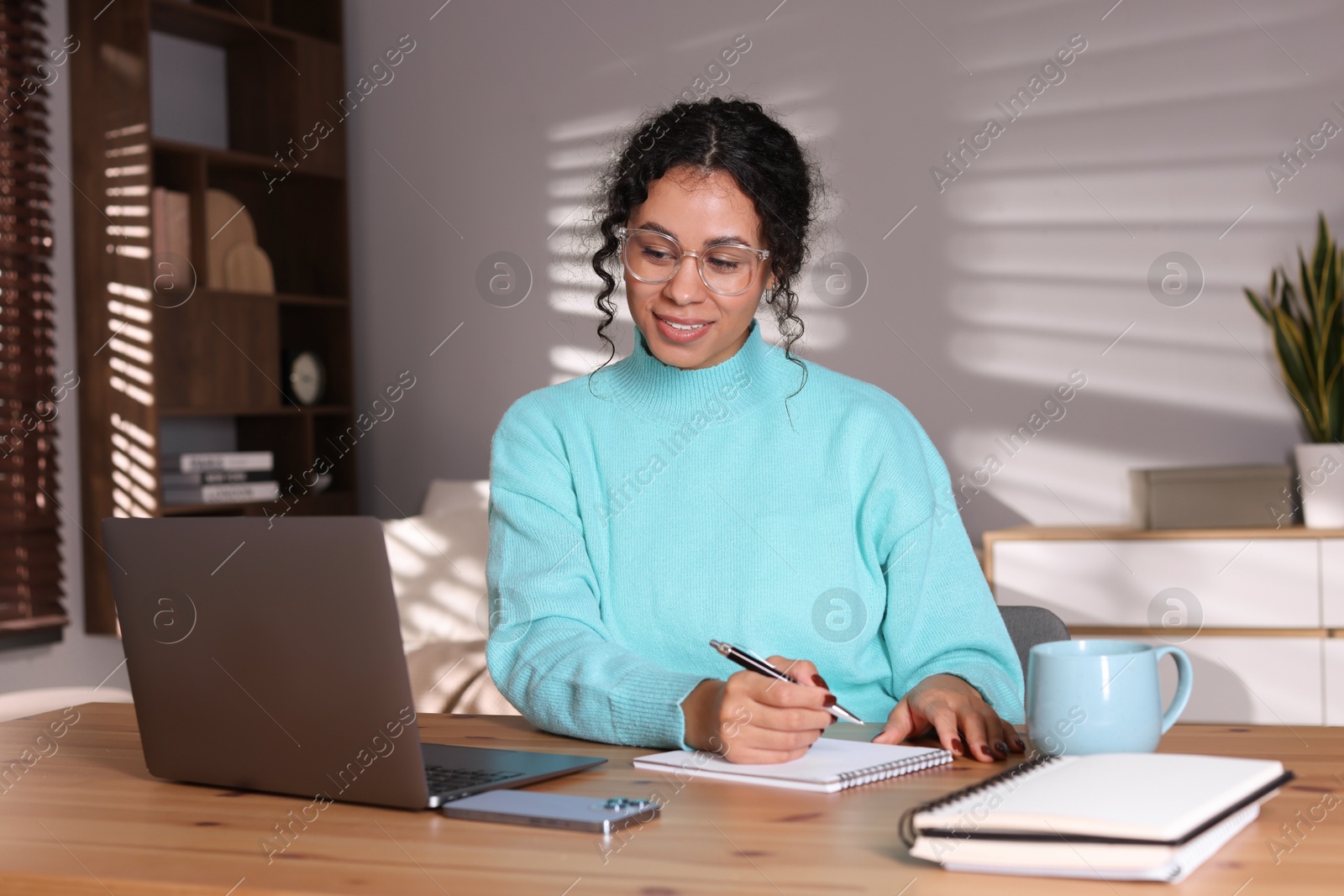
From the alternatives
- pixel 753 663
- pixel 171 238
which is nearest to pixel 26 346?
pixel 171 238

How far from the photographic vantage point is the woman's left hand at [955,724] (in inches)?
46.2

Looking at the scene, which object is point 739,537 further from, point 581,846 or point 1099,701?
point 581,846

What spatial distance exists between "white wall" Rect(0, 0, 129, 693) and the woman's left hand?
3.24m

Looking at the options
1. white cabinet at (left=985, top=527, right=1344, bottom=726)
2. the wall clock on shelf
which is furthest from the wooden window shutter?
white cabinet at (left=985, top=527, right=1344, bottom=726)

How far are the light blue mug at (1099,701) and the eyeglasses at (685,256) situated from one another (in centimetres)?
73

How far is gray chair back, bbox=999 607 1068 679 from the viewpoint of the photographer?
66.5 inches

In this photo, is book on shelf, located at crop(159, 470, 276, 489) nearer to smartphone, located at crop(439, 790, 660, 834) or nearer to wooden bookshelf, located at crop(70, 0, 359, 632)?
wooden bookshelf, located at crop(70, 0, 359, 632)

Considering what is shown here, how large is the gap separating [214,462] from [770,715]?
3.29 meters

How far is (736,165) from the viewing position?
165 cm

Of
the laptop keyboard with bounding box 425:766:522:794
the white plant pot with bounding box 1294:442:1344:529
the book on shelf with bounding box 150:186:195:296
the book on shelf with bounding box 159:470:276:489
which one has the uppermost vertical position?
the book on shelf with bounding box 150:186:195:296

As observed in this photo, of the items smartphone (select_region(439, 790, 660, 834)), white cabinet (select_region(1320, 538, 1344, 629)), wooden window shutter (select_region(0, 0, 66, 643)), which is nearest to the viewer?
smartphone (select_region(439, 790, 660, 834))

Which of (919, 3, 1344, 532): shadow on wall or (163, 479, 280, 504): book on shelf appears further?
(163, 479, 280, 504): book on shelf

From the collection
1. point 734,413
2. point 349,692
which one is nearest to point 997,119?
point 734,413

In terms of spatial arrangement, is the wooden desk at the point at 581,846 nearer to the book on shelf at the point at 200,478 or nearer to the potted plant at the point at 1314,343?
the potted plant at the point at 1314,343
